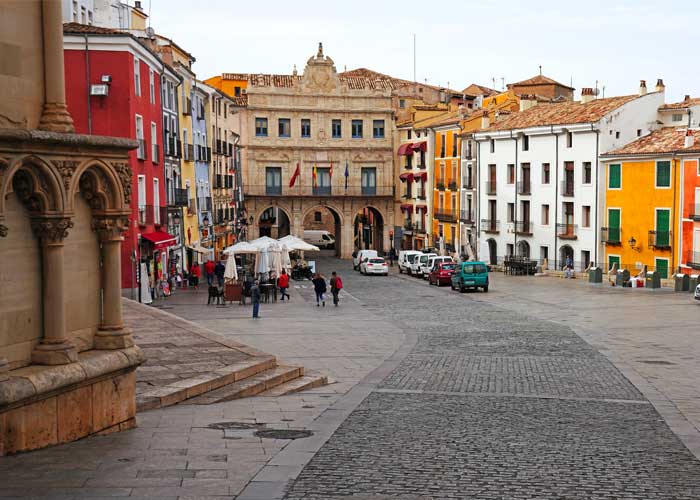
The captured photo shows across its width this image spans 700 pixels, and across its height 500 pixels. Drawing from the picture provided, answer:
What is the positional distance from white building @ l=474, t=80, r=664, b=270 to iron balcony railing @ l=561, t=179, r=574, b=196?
0.06 meters

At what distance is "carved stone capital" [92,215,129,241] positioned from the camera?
461 inches

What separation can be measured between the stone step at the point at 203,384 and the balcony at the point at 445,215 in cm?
5749

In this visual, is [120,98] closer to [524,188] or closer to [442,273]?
[442,273]

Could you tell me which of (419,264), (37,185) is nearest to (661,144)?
(419,264)

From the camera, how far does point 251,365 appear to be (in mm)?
16953

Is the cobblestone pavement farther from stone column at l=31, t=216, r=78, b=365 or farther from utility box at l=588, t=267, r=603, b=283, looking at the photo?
utility box at l=588, t=267, r=603, b=283

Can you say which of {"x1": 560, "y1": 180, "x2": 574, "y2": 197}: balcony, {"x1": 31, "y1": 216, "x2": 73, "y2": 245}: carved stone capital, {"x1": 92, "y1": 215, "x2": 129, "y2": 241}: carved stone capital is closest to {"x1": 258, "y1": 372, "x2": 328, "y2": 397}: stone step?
{"x1": 92, "y1": 215, "x2": 129, "y2": 241}: carved stone capital

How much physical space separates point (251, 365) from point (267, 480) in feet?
23.2

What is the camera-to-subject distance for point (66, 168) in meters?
10.9

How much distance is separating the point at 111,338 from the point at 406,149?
70.4m

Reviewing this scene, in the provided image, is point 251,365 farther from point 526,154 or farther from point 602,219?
point 526,154

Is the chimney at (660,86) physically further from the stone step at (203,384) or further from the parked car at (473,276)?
the stone step at (203,384)

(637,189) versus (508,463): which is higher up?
(637,189)

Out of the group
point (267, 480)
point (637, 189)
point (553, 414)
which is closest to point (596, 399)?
point (553, 414)
